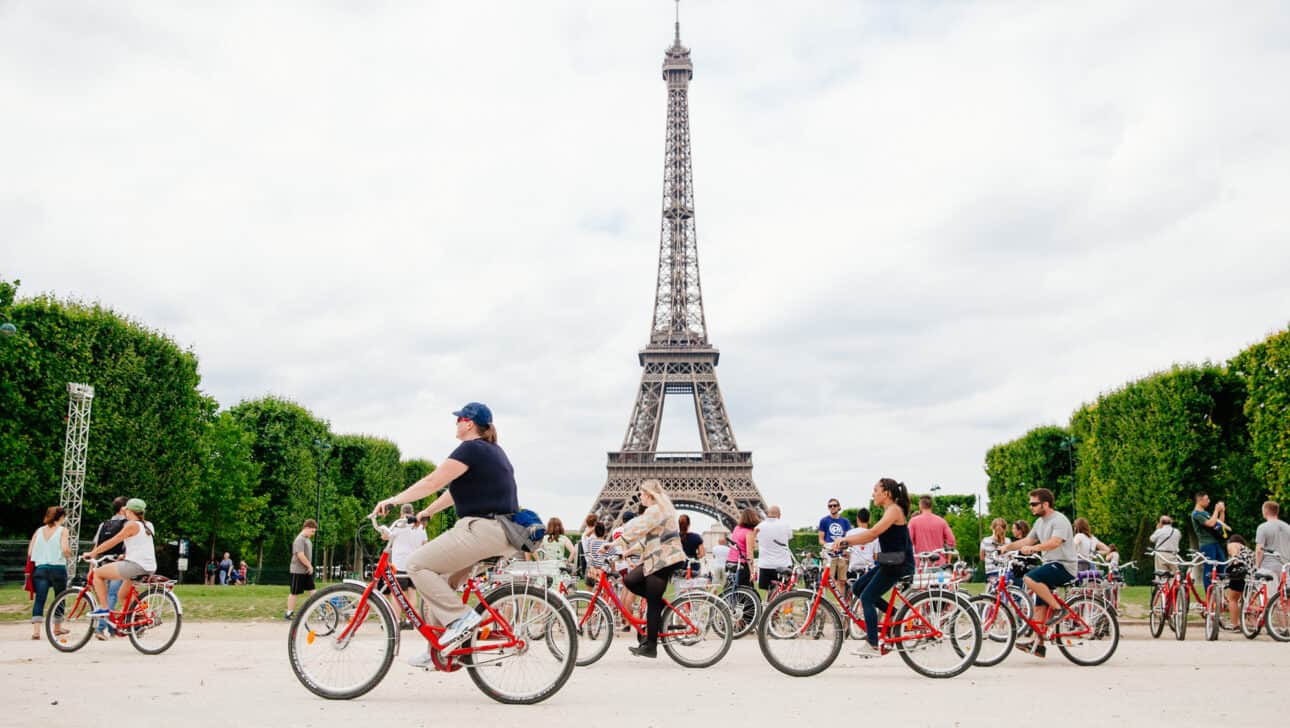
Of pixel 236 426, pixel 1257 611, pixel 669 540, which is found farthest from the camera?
pixel 236 426

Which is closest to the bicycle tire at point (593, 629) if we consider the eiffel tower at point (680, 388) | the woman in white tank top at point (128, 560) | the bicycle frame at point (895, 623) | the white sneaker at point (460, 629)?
the bicycle frame at point (895, 623)

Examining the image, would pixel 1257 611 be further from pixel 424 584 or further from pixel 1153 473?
pixel 1153 473

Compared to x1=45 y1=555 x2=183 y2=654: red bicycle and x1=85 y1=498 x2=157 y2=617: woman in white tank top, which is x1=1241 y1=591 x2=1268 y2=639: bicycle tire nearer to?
x1=45 y1=555 x2=183 y2=654: red bicycle

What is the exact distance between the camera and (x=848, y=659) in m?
10.5

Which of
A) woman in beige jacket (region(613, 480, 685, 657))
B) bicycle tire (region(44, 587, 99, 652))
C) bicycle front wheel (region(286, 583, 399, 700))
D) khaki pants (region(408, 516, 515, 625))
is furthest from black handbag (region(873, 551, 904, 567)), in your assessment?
bicycle tire (region(44, 587, 99, 652))

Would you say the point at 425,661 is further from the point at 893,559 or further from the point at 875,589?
the point at 893,559

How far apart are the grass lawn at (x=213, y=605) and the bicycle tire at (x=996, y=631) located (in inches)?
511

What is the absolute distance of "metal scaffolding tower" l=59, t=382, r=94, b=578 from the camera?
25312 mm

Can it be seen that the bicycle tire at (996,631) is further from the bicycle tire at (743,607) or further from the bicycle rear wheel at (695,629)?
→ the bicycle tire at (743,607)

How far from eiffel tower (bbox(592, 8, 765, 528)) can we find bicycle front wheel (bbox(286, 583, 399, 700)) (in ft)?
147

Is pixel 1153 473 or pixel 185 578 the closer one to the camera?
pixel 1153 473

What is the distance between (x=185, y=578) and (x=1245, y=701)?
48.5m

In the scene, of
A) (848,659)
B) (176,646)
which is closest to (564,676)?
(848,659)

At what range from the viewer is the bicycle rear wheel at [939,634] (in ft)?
28.5
